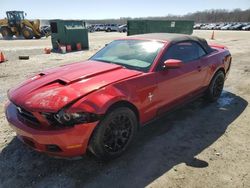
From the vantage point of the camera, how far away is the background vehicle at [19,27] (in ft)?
85.3

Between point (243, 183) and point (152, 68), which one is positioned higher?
point (152, 68)

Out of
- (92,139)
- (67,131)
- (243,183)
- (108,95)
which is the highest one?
(108,95)

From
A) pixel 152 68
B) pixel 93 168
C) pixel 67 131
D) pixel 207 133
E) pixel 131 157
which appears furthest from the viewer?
pixel 207 133

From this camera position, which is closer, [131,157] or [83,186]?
[83,186]

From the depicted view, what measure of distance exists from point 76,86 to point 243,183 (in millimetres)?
2323

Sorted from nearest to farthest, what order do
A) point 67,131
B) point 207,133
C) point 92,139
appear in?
point 67,131 → point 92,139 → point 207,133

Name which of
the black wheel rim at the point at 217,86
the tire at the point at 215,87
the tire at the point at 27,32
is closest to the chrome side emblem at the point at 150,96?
the tire at the point at 215,87

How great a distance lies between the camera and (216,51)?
17.6 ft

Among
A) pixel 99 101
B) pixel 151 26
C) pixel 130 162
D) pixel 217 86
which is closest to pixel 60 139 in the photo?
pixel 99 101

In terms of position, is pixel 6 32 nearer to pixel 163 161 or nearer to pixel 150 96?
pixel 150 96

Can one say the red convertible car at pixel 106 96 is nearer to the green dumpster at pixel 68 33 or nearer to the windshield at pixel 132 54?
the windshield at pixel 132 54

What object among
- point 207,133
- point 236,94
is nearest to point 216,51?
point 236,94

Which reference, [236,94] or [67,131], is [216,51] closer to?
[236,94]

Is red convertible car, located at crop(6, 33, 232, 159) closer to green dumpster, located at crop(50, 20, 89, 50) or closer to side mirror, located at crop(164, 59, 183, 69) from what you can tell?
side mirror, located at crop(164, 59, 183, 69)
